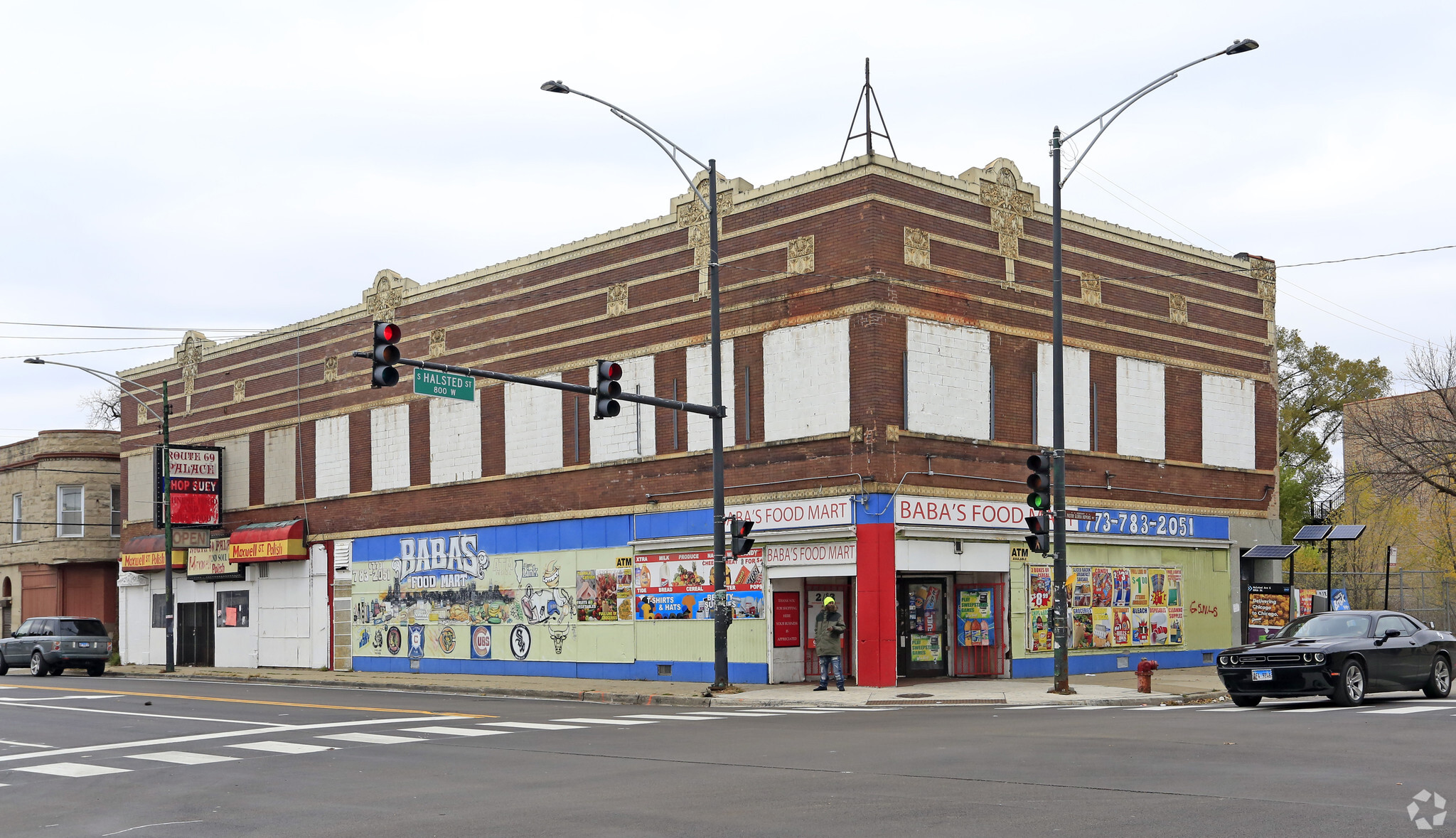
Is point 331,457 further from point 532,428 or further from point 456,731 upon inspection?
point 456,731

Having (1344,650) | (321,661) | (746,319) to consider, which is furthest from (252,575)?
(1344,650)

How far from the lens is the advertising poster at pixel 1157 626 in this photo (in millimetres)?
32219

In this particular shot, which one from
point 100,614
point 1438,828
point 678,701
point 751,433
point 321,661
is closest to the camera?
point 1438,828

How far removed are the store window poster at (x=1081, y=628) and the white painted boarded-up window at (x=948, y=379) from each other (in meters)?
4.62

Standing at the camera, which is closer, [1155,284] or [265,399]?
[1155,284]

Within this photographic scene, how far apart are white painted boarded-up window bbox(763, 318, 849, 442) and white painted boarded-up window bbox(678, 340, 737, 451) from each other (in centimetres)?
96

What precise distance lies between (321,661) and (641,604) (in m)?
13.3

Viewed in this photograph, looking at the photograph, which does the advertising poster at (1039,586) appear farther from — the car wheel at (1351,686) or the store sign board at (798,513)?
the car wheel at (1351,686)

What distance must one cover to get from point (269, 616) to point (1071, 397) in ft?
80.1

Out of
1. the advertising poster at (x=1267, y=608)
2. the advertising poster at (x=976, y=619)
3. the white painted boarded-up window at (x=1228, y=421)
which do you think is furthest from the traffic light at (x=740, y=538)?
the white painted boarded-up window at (x=1228, y=421)

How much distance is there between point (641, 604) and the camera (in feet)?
102

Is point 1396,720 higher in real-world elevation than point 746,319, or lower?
lower

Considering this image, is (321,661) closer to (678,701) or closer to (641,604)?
(641,604)

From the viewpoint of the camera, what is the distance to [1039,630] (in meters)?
29.4
